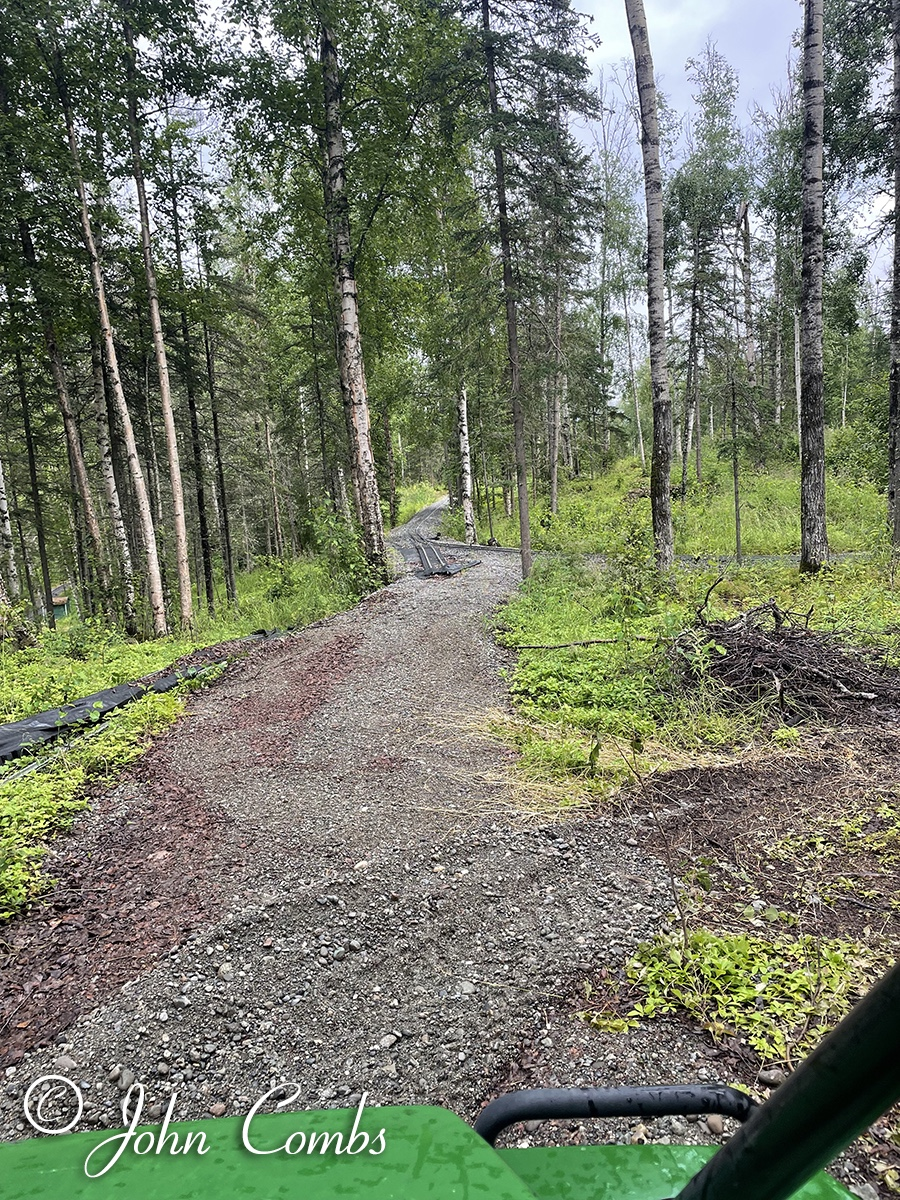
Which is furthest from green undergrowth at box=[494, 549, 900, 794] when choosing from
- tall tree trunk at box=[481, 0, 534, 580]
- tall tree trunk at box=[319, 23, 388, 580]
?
tall tree trunk at box=[319, 23, 388, 580]

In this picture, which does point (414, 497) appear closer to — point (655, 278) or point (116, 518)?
point (116, 518)

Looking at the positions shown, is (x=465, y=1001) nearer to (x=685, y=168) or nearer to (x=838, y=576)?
(x=838, y=576)

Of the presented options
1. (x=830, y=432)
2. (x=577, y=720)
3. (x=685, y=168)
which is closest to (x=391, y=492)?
(x=685, y=168)

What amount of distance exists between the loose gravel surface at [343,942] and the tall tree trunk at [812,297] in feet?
25.9

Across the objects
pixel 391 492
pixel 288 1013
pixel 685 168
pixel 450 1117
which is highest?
pixel 685 168

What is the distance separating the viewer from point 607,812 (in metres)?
3.94

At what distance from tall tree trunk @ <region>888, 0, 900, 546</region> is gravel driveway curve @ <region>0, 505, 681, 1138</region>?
32.8 feet

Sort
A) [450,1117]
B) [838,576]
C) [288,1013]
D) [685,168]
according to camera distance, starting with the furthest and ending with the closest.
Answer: [685,168], [838,576], [288,1013], [450,1117]

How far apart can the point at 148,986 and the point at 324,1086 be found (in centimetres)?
114

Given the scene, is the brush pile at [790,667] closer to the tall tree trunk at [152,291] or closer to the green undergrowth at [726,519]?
the green undergrowth at [726,519]

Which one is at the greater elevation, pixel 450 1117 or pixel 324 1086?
pixel 450 1117

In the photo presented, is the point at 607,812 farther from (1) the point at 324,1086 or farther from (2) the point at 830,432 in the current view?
(2) the point at 830,432

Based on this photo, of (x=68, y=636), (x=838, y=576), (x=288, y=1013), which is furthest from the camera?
(x=68, y=636)

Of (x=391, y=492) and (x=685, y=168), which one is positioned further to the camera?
(x=391, y=492)
